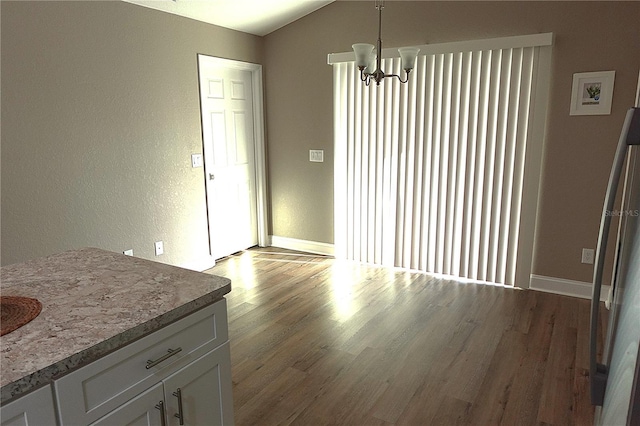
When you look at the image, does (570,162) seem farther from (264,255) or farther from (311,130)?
(264,255)

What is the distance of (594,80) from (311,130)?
2.66 m

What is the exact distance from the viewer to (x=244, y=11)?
4.08 meters

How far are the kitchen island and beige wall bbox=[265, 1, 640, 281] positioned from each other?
3.17 metres

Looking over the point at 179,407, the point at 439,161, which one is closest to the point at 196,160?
the point at 439,161

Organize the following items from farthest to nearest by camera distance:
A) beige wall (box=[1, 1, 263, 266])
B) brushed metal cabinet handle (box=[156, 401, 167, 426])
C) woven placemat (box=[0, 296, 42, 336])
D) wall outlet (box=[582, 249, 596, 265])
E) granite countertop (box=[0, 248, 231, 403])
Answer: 1. wall outlet (box=[582, 249, 596, 265])
2. beige wall (box=[1, 1, 263, 266])
3. brushed metal cabinet handle (box=[156, 401, 167, 426])
4. woven placemat (box=[0, 296, 42, 336])
5. granite countertop (box=[0, 248, 231, 403])

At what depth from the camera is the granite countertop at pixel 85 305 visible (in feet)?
3.37

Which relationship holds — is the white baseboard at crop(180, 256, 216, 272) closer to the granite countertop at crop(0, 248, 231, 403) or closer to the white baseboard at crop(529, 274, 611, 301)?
the granite countertop at crop(0, 248, 231, 403)

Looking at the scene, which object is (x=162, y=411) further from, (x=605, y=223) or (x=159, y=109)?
(x=159, y=109)

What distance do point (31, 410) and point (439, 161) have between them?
364 centimetres

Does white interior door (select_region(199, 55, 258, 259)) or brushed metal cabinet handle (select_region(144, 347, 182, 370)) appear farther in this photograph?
white interior door (select_region(199, 55, 258, 259))

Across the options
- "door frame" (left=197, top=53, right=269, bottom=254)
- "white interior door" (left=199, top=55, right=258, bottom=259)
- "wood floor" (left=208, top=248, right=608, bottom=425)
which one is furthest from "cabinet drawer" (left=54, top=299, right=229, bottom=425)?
"door frame" (left=197, top=53, right=269, bottom=254)

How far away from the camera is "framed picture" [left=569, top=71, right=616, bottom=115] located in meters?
3.25

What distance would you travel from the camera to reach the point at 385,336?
300cm

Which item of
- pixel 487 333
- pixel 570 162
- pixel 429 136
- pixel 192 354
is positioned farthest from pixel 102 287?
pixel 570 162
